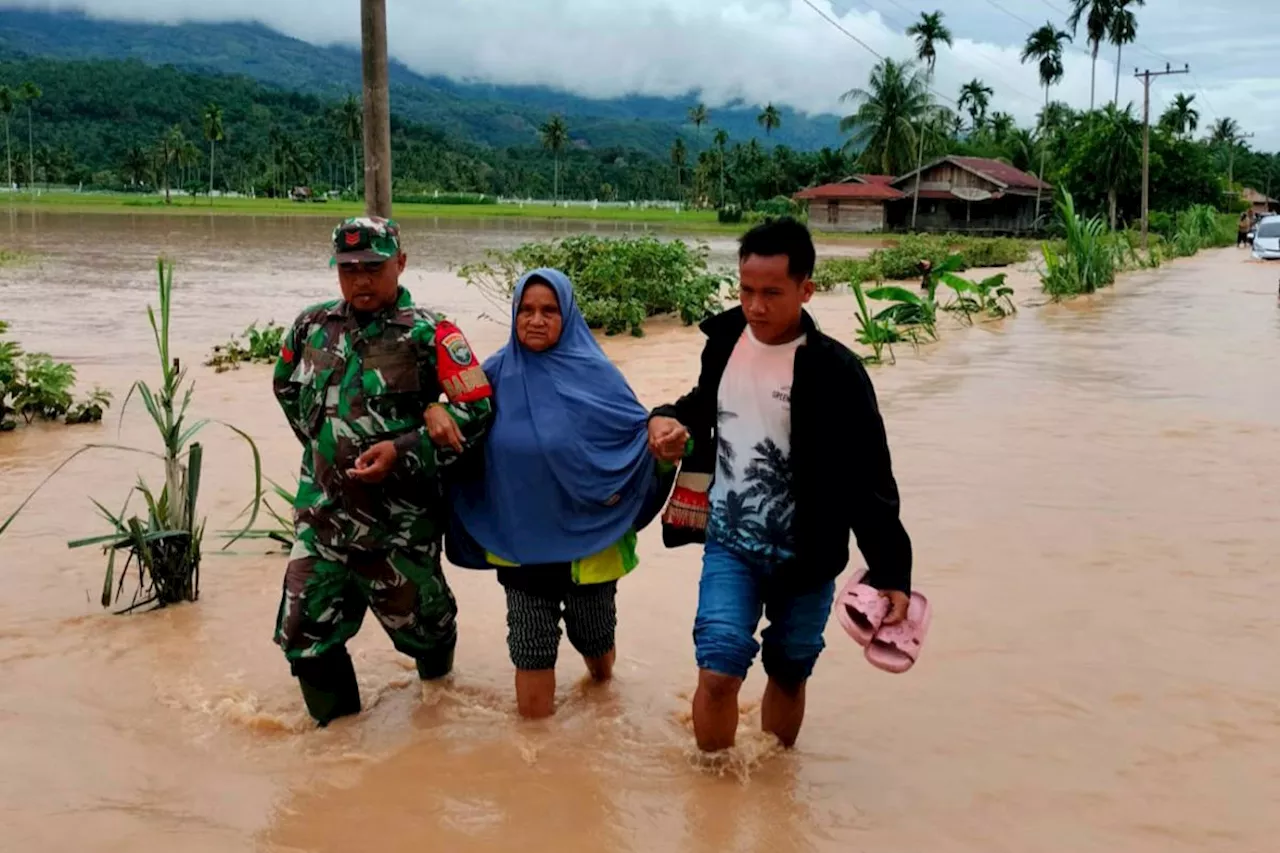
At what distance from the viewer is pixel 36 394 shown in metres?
8.12

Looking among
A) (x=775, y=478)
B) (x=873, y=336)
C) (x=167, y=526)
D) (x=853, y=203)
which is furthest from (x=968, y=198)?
(x=775, y=478)

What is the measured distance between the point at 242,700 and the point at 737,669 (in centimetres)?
180

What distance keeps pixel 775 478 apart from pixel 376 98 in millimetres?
2491

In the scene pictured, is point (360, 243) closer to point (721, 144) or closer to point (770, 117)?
point (721, 144)

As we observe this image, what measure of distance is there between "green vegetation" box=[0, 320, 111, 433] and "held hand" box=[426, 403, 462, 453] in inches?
231

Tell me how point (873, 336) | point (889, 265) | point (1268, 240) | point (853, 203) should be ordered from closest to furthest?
point (873, 336) → point (889, 265) → point (1268, 240) → point (853, 203)

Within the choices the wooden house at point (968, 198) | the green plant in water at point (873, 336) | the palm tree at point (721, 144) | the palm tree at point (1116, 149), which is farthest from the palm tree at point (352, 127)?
the green plant in water at point (873, 336)

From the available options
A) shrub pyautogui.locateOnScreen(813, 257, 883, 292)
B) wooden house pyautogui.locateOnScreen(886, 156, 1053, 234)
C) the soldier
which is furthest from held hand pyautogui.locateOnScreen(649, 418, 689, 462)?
wooden house pyautogui.locateOnScreen(886, 156, 1053, 234)

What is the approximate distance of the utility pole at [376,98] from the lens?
4.58 meters

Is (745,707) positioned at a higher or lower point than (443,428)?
lower

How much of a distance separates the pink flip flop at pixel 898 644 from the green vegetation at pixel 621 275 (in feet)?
35.4

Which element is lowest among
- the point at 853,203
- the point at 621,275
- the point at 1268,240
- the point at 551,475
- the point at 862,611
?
the point at 862,611

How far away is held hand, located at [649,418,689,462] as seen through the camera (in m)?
3.16

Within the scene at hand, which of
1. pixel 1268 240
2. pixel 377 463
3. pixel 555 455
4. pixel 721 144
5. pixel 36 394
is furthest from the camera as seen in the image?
pixel 721 144
